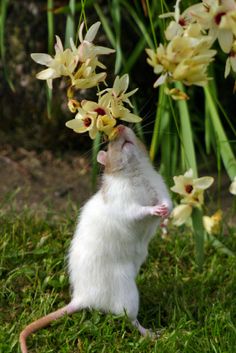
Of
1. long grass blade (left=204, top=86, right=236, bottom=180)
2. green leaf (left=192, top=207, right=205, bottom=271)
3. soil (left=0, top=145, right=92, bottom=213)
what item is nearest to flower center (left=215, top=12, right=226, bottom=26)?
green leaf (left=192, top=207, right=205, bottom=271)

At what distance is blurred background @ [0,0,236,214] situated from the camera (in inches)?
189

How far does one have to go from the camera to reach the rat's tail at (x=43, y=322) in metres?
2.90

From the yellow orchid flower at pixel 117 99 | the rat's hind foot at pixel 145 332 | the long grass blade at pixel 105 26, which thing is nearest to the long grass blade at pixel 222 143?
the long grass blade at pixel 105 26

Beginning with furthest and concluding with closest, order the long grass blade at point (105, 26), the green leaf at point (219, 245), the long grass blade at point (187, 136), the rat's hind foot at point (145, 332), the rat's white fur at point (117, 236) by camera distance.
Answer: the long grass blade at point (105, 26) → the long grass blade at point (187, 136) → the green leaf at point (219, 245) → the rat's hind foot at point (145, 332) → the rat's white fur at point (117, 236)

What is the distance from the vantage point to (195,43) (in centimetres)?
201

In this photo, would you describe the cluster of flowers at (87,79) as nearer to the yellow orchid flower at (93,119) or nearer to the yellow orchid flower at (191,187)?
the yellow orchid flower at (93,119)

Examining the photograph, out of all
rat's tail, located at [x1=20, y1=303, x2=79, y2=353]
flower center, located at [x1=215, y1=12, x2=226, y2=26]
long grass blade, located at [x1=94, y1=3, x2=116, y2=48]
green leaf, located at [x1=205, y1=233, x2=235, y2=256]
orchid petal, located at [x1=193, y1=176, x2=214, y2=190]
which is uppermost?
flower center, located at [x1=215, y1=12, x2=226, y2=26]

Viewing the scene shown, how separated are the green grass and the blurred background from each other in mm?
824

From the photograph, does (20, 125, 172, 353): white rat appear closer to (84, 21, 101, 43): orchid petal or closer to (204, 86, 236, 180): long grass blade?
(84, 21, 101, 43): orchid petal

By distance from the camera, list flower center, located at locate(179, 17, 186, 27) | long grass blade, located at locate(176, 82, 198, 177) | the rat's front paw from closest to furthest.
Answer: flower center, located at locate(179, 17, 186, 27)
the rat's front paw
long grass blade, located at locate(176, 82, 198, 177)

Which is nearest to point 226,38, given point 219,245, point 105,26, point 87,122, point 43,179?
point 87,122

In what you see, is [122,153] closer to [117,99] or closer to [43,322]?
[117,99]

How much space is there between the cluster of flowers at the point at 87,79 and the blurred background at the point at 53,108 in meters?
2.24

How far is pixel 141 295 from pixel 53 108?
1.91m
